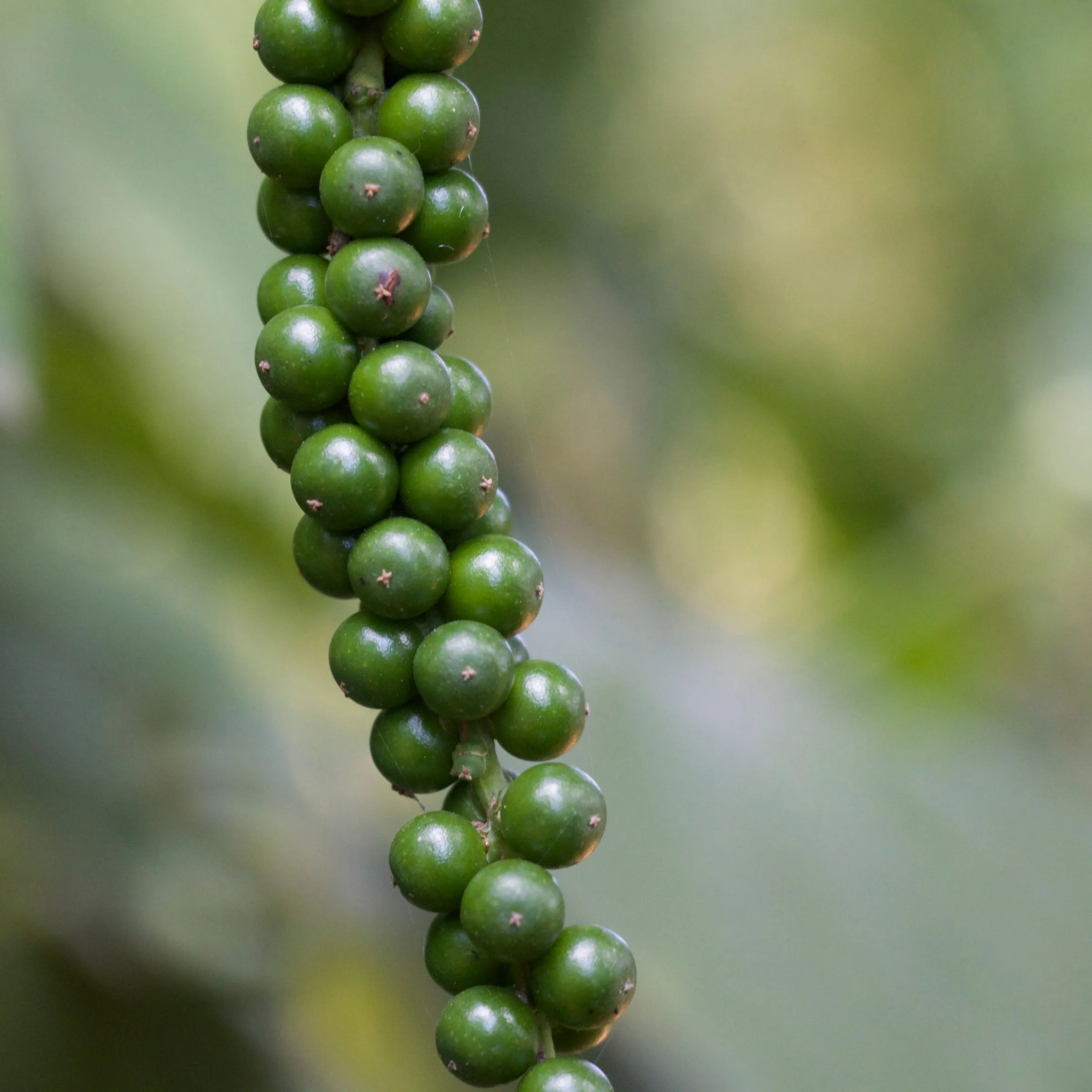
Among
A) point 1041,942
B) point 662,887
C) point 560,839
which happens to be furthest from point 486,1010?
point 1041,942

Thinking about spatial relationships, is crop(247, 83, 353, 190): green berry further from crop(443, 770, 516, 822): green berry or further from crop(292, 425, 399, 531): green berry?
crop(443, 770, 516, 822): green berry

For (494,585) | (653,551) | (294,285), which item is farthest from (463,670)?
(653,551)

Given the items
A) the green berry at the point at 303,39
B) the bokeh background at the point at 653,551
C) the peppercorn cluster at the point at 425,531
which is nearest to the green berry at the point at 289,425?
the peppercorn cluster at the point at 425,531

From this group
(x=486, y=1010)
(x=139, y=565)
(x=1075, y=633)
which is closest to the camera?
(x=486, y=1010)

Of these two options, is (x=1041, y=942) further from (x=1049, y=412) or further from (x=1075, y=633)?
(x=1049, y=412)

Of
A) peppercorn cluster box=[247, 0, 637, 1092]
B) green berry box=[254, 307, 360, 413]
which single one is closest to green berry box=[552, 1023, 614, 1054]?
peppercorn cluster box=[247, 0, 637, 1092]

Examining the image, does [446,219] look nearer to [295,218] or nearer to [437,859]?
[295,218]
